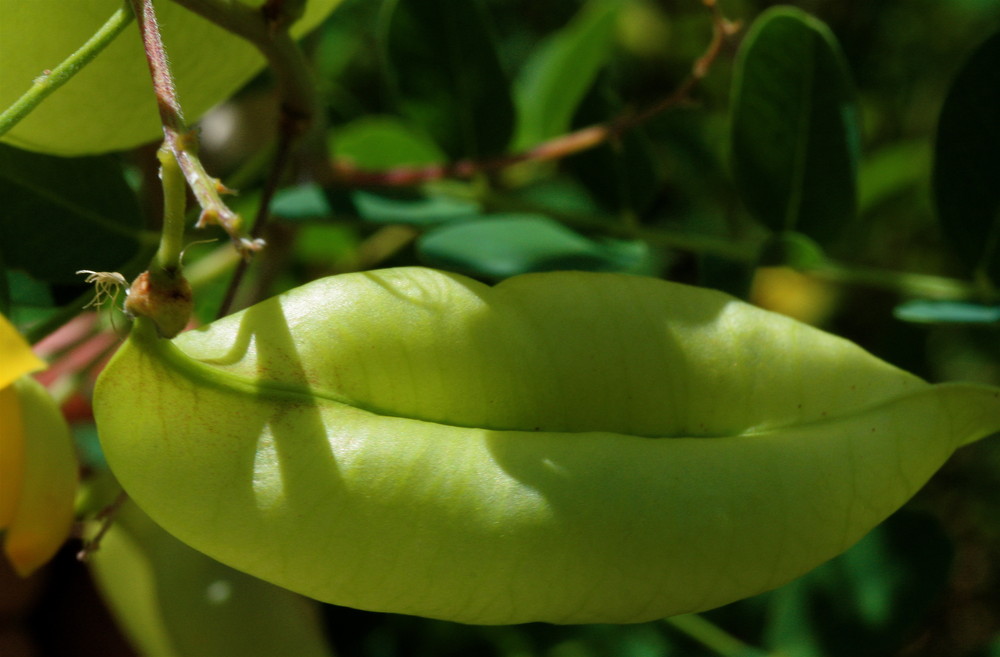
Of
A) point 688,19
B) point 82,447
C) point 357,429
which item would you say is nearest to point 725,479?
point 357,429

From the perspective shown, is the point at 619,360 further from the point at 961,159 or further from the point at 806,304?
the point at 806,304

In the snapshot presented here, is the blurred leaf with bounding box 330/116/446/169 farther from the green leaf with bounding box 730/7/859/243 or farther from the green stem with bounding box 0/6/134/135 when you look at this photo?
the green stem with bounding box 0/6/134/135

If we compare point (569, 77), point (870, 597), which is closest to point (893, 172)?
point (569, 77)

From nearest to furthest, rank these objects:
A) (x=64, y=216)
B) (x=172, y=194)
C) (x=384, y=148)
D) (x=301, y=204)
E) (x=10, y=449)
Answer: (x=172, y=194), (x=10, y=449), (x=64, y=216), (x=301, y=204), (x=384, y=148)

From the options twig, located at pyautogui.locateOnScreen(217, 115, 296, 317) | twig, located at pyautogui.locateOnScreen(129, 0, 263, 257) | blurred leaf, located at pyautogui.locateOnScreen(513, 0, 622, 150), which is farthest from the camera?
blurred leaf, located at pyautogui.locateOnScreen(513, 0, 622, 150)

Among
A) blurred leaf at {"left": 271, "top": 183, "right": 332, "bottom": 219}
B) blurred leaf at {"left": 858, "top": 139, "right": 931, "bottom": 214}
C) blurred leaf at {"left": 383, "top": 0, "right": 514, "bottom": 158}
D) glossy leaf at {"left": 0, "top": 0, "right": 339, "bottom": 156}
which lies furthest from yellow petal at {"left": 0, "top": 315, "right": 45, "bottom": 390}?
blurred leaf at {"left": 858, "top": 139, "right": 931, "bottom": 214}

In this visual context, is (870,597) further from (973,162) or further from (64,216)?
(64,216)
